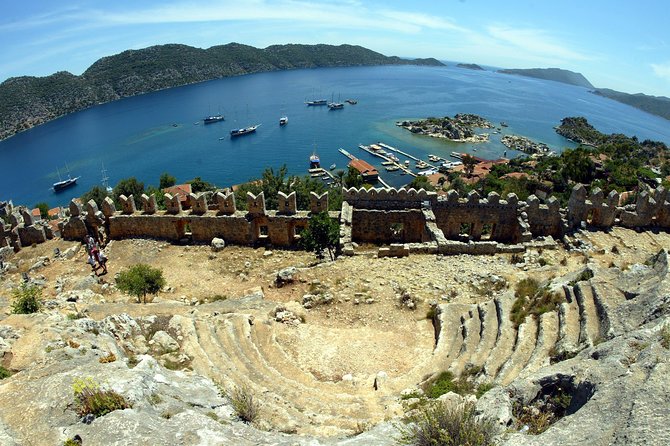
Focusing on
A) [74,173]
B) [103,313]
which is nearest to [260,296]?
[103,313]

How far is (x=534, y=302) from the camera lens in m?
11.9

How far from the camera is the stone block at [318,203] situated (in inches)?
796

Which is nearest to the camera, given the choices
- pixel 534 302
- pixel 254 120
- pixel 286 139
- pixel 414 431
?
pixel 414 431

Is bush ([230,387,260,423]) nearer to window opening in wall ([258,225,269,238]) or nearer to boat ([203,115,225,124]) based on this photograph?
window opening in wall ([258,225,269,238])

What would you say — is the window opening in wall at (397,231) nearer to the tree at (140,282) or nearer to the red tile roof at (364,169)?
the tree at (140,282)

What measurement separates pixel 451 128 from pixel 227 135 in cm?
6882

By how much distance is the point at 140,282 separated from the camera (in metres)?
15.2

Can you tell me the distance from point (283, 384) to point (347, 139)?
11069 cm

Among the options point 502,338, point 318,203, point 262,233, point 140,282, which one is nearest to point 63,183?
point 262,233

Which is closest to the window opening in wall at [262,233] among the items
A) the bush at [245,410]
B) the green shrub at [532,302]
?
the green shrub at [532,302]

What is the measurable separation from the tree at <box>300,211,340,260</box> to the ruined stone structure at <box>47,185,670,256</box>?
799 millimetres

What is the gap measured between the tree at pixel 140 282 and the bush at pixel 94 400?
9679mm

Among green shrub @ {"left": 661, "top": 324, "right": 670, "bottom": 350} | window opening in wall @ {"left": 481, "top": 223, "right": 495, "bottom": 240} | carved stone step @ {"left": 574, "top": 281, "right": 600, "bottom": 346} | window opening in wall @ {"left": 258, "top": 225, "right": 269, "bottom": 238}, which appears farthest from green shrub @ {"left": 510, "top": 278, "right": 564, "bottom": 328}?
window opening in wall @ {"left": 258, "top": 225, "right": 269, "bottom": 238}

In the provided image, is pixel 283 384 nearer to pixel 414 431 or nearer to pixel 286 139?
pixel 414 431
